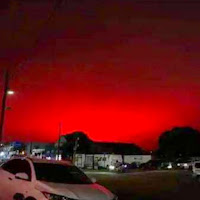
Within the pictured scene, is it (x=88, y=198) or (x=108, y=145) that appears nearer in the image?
(x=88, y=198)

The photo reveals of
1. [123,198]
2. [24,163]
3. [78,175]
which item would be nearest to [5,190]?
[24,163]

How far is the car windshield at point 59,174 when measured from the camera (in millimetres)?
11484

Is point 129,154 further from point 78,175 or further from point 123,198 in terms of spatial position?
point 78,175

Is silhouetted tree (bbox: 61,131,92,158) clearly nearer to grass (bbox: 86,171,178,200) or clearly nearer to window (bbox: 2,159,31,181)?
grass (bbox: 86,171,178,200)

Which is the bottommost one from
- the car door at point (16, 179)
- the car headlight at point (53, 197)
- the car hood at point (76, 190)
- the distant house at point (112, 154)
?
the car headlight at point (53, 197)

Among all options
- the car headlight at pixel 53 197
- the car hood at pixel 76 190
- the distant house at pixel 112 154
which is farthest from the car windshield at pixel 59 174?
the distant house at pixel 112 154

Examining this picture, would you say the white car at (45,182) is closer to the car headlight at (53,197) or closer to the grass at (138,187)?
the car headlight at (53,197)

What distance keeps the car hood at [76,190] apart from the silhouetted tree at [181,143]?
122 m

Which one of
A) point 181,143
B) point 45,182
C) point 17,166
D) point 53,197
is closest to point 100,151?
point 181,143

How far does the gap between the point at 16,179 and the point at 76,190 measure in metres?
2.00

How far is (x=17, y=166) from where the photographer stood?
12656 mm

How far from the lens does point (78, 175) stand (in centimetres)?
1228

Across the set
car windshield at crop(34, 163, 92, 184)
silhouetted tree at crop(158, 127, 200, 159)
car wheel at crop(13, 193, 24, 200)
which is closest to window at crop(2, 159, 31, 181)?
car windshield at crop(34, 163, 92, 184)

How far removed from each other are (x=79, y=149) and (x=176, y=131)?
90.6 feet
